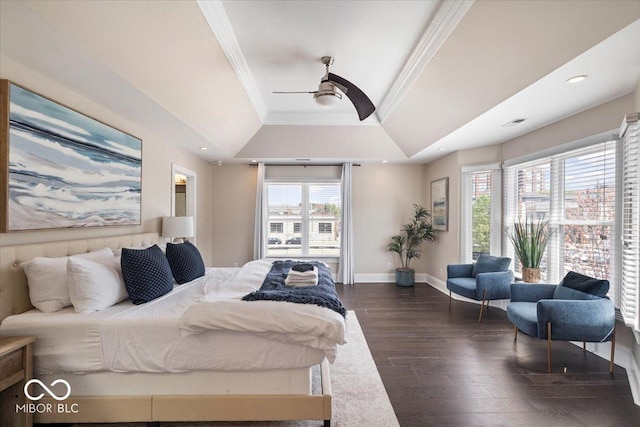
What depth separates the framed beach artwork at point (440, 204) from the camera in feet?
17.6

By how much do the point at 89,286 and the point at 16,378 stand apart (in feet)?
1.93

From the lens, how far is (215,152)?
504 cm

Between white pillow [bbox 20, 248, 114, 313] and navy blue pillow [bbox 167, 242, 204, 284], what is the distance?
1.01m

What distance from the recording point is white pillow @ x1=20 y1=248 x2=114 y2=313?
6.63 ft

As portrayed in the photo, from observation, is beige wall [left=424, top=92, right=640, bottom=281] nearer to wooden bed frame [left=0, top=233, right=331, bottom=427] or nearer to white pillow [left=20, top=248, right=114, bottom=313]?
wooden bed frame [left=0, top=233, right=331, bottom=427]

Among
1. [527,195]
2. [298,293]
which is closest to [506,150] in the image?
[527,195]

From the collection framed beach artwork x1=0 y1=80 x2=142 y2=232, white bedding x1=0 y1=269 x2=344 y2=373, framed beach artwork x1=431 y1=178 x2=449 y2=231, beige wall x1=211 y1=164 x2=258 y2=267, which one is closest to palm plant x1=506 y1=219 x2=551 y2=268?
framed beach artwork x1=431 y1=178 x2=449 y2=231

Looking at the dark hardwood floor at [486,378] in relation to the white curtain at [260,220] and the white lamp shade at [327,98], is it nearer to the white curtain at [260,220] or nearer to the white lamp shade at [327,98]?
the white lamp shade at [327,98]

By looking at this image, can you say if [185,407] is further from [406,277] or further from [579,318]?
[406,277]

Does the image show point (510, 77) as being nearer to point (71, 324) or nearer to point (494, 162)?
point (494, 162)

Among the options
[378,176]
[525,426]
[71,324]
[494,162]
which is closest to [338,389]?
[525,426]

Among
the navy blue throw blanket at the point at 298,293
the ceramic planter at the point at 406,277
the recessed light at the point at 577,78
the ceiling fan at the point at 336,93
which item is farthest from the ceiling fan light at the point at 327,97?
the ceramic planter at the point at 406,277

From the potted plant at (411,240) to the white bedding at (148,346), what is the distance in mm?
4210

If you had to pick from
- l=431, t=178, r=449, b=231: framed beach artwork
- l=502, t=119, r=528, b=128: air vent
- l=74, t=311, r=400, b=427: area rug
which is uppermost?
l=502, t=119, r=528, b=128: air vent
